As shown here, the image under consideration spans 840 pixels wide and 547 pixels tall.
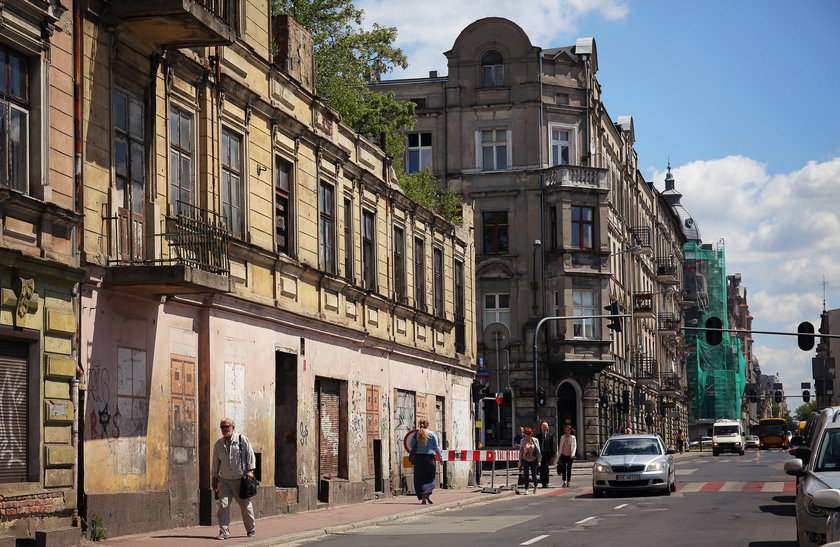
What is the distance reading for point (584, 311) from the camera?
5972cm

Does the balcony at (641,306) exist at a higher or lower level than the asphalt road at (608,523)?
higher

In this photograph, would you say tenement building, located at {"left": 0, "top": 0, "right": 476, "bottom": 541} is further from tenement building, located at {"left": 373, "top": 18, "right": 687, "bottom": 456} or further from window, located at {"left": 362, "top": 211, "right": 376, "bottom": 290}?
tenement building, located at {"left": 373, "top": 18, "right": 687, "bottom": 456}

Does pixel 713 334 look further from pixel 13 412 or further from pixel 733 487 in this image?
pixel 13 412

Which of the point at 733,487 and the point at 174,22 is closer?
the point at 174,22

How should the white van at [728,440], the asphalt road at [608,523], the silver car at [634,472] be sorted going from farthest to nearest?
the white van at [728,440] → the silver car at [634,472] → the asphalt road at [608,523]

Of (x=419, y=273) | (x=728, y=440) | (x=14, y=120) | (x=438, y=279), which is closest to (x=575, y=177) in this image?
(x=438, y=279)

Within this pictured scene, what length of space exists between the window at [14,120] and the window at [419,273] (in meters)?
20.0

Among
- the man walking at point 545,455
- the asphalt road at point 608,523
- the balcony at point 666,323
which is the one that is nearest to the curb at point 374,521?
the asphalt road at point 608,523

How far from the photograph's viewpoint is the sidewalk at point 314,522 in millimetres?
17078

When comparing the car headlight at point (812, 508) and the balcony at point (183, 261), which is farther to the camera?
the balcony at point (183, 261)

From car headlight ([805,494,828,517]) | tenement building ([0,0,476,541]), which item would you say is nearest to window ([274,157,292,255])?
tenement building ([0,0,476,541])

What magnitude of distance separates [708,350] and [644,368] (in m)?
42.4

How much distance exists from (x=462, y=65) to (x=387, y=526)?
41770mm

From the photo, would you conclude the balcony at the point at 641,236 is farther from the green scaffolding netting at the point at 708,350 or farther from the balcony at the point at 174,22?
the balcony at the point at 174,22
